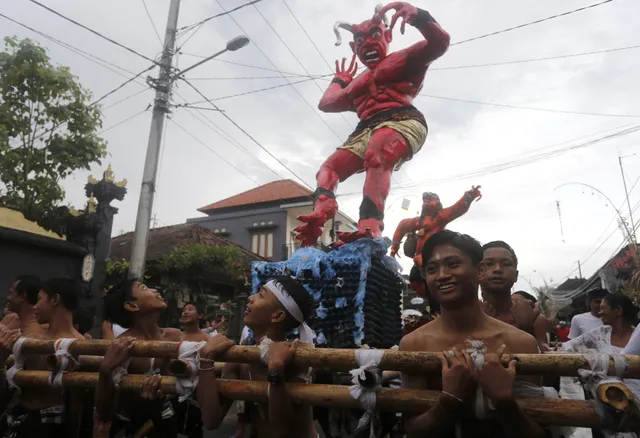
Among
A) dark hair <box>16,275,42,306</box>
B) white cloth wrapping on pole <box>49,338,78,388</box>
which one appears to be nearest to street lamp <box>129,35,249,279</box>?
dark hair <box>16,275,42,306</box>

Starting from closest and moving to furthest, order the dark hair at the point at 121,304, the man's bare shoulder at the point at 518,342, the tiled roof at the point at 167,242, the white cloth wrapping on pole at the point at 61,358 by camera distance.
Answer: the man's bare shoulder at the point at 518,342
the white cloth wrapping on pole at the point at 61,358
the dark hair at the point at 121,304
the tiled roof at the point at 167,242

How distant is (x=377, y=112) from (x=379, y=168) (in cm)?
73

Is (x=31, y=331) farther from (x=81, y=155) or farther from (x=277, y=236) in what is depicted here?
(x=277, y=236)

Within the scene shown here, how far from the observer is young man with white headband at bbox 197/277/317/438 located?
1.84m

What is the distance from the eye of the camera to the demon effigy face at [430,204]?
5824 millimetres

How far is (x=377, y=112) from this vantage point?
208 inches

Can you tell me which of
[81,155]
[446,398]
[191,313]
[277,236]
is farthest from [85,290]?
[277,236]

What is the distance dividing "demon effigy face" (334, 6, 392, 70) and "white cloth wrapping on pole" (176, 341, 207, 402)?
13.9ft

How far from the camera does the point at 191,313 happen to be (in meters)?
5.19

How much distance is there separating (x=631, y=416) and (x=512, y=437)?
35 cm

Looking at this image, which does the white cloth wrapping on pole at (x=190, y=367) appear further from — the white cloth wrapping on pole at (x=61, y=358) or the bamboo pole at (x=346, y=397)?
the white cloth wrapping on pole at (x=61, y=358)

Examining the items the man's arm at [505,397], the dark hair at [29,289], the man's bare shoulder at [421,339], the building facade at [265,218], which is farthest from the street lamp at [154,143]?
the building facade at [265,218]

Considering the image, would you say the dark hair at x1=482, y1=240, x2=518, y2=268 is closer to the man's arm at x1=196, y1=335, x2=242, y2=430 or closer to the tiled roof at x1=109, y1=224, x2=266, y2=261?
the man's arm at x1=196, y1=335, x2=242, y2=430

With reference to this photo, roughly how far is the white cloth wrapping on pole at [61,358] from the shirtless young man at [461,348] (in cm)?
160
